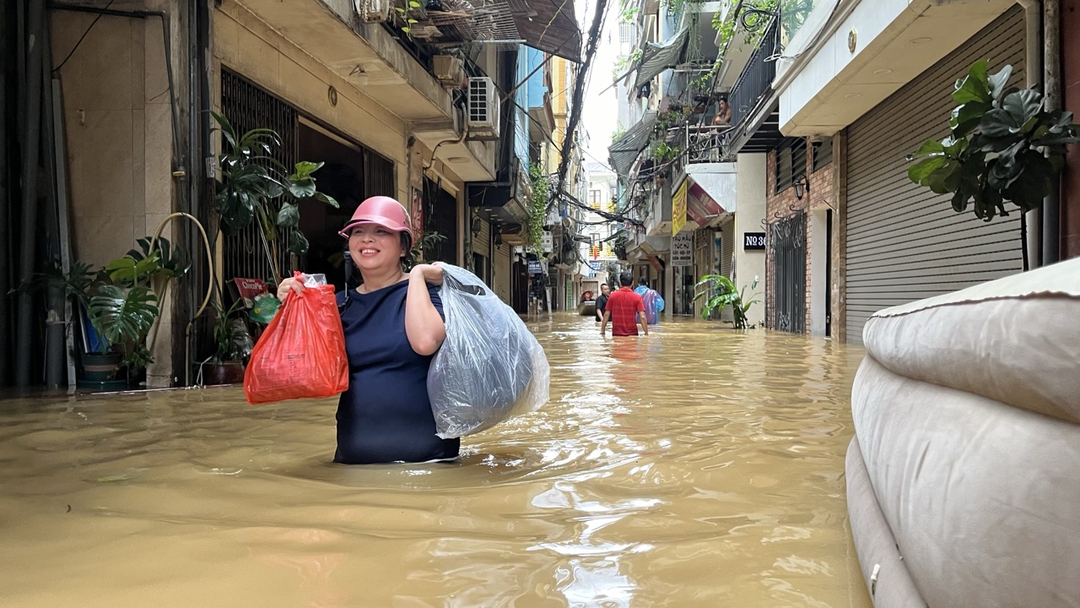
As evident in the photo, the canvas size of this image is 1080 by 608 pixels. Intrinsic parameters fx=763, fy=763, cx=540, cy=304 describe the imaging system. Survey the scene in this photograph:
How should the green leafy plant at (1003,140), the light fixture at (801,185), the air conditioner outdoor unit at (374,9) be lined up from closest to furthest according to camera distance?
1. the green leafy plant at (1003,140)
2. the air conditioner outdoor unit at (374,9)
3. the light fixture at (801,185)

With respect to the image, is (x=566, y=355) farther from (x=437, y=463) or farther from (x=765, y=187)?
(x=765, y=187)

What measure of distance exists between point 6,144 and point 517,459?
17.7ft

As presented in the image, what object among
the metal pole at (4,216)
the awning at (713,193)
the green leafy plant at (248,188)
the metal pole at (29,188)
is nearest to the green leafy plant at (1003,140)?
the green leafy plant at (248,188)

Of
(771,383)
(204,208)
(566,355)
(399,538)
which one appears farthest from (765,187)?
(399,538)

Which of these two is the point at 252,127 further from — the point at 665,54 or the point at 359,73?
the point at 665,54

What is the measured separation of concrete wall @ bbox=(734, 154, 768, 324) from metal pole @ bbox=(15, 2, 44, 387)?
15238mm

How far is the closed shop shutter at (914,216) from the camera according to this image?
762cm

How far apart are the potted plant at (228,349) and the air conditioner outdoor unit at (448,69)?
5537mm

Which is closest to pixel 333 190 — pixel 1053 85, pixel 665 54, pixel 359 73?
pixel 359 73

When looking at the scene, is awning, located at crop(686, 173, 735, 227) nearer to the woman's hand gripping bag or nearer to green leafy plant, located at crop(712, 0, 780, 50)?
green leafy plant, located at crop(712, 0, 780, 50)

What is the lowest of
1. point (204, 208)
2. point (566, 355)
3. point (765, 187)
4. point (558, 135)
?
point (566, 355)

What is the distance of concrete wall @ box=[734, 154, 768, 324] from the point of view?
1838 centimetres

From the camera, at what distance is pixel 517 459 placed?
3531mm

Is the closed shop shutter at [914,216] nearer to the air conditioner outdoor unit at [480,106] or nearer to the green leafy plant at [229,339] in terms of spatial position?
the air conditioner outdoor unit at [480,106]
